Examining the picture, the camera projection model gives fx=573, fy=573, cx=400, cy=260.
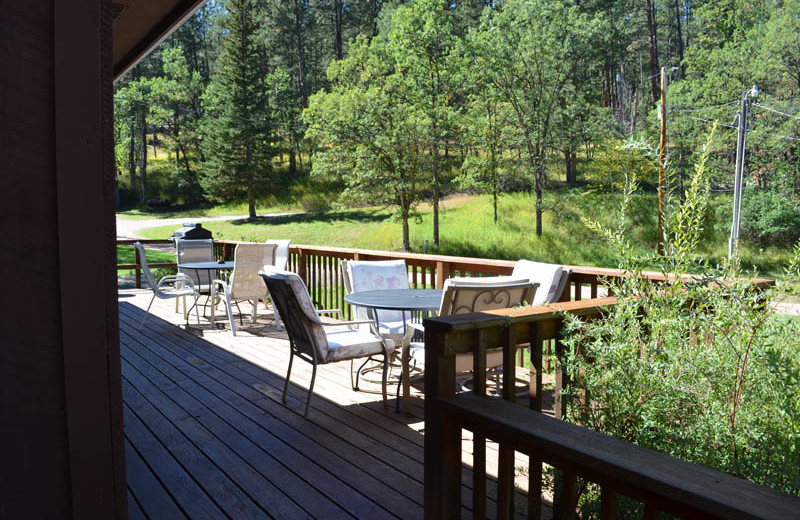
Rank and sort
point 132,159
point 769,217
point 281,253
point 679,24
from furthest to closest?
point 132,159 < point 679,24 < point 769,217 < point 281,253

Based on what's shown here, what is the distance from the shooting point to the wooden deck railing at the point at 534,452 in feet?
3.73

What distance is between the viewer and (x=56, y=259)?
4.82 ft

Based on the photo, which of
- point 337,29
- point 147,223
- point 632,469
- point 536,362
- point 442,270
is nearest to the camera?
point 632,469

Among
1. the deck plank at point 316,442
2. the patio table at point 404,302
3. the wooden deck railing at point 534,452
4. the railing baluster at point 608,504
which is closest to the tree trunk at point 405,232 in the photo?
the deck plank at point 316,442

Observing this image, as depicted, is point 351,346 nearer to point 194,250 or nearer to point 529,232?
point 194,250

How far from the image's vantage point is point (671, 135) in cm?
2359

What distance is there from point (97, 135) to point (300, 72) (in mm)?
38198

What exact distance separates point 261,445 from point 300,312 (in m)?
0.76

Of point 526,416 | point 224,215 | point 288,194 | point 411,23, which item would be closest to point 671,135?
point 411,23

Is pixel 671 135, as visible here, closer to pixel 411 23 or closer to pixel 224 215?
pixel 411 23

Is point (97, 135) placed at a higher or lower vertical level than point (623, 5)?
lower

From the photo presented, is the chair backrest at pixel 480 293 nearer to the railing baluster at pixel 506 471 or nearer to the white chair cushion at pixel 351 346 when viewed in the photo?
the white chair cushion at pixel 351 346

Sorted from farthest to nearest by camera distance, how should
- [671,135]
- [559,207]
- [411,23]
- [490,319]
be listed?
[671,135] < [559,207] < [411,23] < [490,319]

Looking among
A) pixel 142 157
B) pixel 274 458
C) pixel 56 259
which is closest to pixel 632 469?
pixel 56 259
